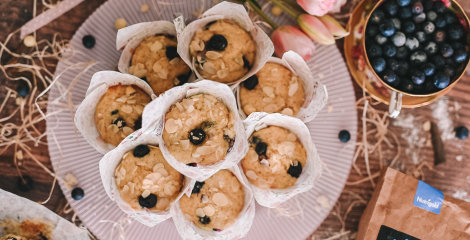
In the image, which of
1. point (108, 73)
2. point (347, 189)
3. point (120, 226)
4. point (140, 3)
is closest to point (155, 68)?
point (108, 73)

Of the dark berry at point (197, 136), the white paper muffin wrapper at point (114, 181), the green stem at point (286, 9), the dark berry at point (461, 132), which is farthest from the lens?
the dark berry at point (461, 132)

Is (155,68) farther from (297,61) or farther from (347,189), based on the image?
(347,189)

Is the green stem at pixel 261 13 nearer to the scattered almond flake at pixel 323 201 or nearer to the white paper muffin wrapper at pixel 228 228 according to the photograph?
the white paper muffin wrapper at pixel 228 228

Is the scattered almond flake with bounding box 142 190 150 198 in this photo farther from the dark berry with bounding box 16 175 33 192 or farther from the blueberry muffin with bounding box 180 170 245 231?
the dark berry with bounding box 16 175 33 192

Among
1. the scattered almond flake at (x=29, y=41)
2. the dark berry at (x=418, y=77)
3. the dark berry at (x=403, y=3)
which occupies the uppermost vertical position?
the scattered almond flake at (x=29, y=41)

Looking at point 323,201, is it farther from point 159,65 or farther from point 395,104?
point 159,65

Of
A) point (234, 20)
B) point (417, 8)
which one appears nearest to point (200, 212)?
point (234, 20)

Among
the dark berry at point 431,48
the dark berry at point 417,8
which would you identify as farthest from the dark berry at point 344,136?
the dark berry at point 417,8
